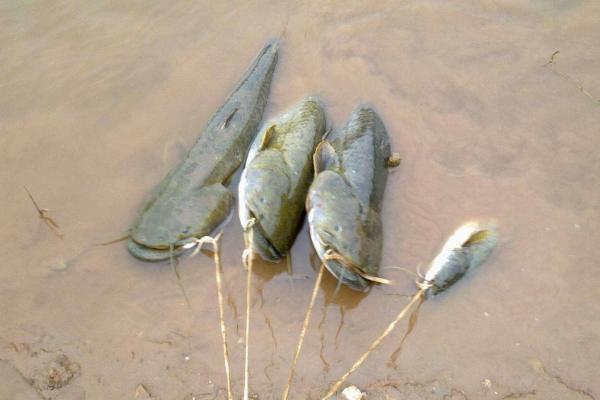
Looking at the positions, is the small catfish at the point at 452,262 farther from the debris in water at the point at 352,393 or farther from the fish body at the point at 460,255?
the debris in water at the point at 352,393

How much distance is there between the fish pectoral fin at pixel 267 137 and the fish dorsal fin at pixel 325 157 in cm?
53

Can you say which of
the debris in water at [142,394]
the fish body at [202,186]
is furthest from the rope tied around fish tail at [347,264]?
the debris in water at [142,394]

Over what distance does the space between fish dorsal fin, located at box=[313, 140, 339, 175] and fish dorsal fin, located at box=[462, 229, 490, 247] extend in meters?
1.25

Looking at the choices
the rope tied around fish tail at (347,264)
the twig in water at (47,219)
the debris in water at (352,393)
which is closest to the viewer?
the debris in water at (352,393)

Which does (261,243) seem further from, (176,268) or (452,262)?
(452,262)

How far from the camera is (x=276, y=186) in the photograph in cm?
384

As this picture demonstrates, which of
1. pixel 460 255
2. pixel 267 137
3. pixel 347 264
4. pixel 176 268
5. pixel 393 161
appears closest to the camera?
pixel 347 264

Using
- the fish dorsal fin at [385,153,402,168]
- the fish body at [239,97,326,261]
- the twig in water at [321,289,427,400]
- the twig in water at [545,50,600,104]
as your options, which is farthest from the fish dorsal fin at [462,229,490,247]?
the twig in water at [545,50,600,104]

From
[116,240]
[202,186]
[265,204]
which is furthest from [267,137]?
[116,240]

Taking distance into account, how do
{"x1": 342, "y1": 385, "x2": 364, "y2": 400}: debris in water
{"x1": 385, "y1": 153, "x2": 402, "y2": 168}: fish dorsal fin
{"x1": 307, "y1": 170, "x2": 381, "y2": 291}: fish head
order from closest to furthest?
{"x1": 342, "y1": 385, "x2": 364, "y2": 400}: debris in water < {"x1": 307, "y1": 170, "x2": 381, "y2": 291}: fish head < {"x1": 385, "y1": 153, "x2": 402, "y2": 168}: fish dorsal fin

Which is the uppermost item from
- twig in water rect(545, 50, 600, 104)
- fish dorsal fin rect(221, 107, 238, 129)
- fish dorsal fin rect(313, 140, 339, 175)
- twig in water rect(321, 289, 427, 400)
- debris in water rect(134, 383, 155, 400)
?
fish dorsal fin rect(221, 107, 238, 129)

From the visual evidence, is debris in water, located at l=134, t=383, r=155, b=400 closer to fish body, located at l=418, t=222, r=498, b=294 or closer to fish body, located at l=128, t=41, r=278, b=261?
fish body, located at l=128, t=41, r=278, b=261

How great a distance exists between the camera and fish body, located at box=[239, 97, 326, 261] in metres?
3.74

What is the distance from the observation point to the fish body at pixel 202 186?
3885mm
